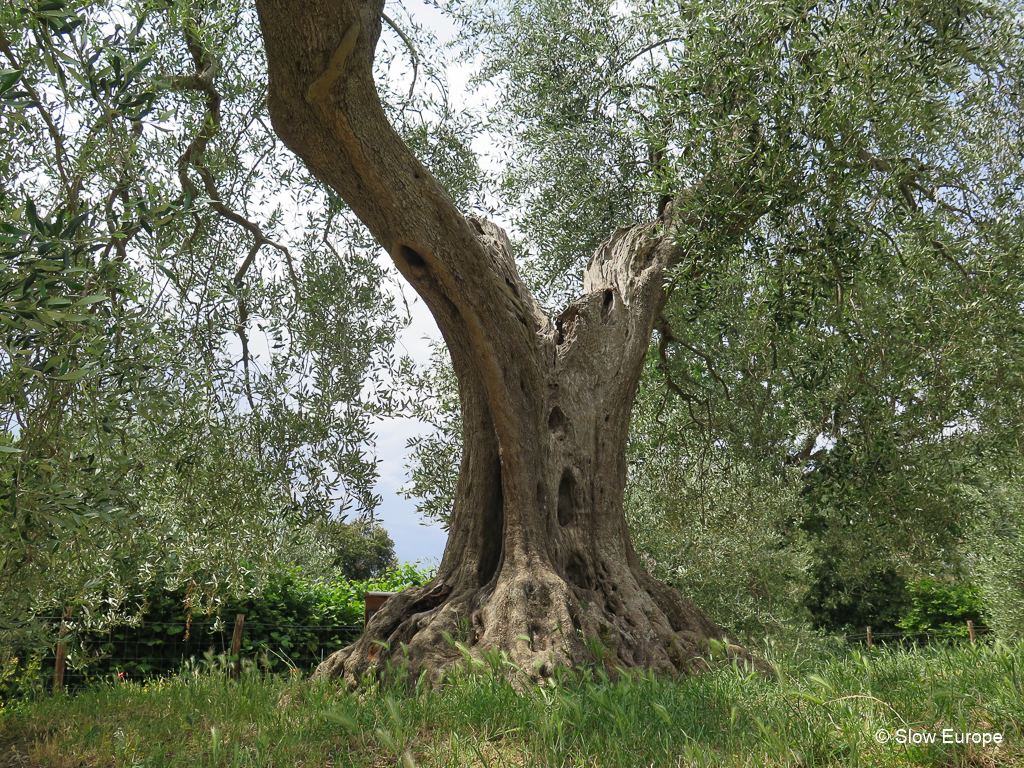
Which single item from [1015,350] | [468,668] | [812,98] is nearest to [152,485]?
[468,668]

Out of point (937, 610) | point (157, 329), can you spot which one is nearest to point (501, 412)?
point (157, 329)

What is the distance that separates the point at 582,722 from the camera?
3.78 m

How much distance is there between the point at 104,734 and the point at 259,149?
6597mm

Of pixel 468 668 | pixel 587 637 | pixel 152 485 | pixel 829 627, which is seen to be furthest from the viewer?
pixel 829 627

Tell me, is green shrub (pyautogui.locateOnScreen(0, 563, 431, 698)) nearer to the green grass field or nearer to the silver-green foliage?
the green grass field

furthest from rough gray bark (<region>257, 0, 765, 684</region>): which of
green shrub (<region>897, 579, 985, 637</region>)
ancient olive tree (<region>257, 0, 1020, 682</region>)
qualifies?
green shrub (<region>897, 579, 985, 637</region>)

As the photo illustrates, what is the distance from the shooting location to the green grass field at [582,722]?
3.32 metres

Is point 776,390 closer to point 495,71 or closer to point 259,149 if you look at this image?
point 495,71

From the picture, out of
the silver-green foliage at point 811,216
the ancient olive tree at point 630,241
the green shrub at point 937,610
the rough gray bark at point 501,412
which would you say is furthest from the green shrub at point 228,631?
the green shrub at point 937,610

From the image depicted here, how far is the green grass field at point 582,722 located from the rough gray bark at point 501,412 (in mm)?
957

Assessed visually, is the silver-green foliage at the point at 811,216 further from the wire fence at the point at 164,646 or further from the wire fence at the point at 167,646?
the wire fence at the point at 164,646

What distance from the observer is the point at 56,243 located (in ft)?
11.1

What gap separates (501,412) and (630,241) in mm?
3343

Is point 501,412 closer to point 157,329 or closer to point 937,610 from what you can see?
point 157,329
